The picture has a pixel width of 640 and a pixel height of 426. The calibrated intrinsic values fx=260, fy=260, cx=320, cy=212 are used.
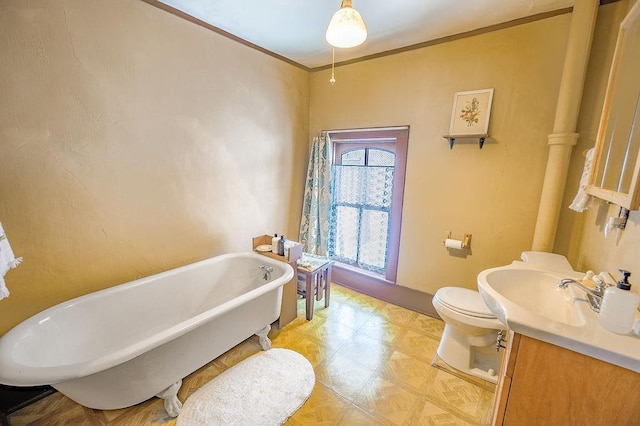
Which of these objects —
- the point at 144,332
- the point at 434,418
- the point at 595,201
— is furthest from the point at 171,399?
the point at 595,201

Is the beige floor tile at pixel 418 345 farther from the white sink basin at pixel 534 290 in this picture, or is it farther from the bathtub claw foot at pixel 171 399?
the bathtub claw foot at pixel 171 399

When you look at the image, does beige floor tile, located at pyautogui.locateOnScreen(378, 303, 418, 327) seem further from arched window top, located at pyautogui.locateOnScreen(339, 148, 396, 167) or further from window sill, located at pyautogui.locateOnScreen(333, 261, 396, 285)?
arched window top, located at pyautogui.locateOnScreen(339, 148, 396, 167)

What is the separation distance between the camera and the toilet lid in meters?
1.70

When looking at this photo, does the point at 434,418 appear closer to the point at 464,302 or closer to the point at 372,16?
the point at 464,302

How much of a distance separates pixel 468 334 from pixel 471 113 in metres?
1.66

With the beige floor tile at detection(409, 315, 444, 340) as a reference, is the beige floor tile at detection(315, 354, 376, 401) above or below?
below

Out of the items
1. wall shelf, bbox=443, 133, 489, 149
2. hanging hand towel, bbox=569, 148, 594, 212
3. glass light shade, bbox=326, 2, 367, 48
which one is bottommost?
hanging hand towel, bbox=569, 148, 594, 212

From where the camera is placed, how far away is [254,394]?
1605mm

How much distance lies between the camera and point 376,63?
2500mm

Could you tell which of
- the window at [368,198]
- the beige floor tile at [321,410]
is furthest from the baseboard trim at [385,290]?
the beige floor tile at [321,410]

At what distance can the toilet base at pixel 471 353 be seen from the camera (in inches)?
71.5

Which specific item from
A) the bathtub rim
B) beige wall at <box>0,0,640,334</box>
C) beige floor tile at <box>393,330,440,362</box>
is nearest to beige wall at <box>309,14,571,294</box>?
beige wall at <box>0,0,640,334</box>

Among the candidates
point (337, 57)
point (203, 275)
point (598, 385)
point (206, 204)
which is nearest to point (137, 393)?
point (203, 275)

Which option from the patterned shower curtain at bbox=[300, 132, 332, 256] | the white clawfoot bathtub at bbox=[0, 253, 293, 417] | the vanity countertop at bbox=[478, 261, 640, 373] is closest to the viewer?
the vanity countertop at bbox=[478, 261, 640, 373]
